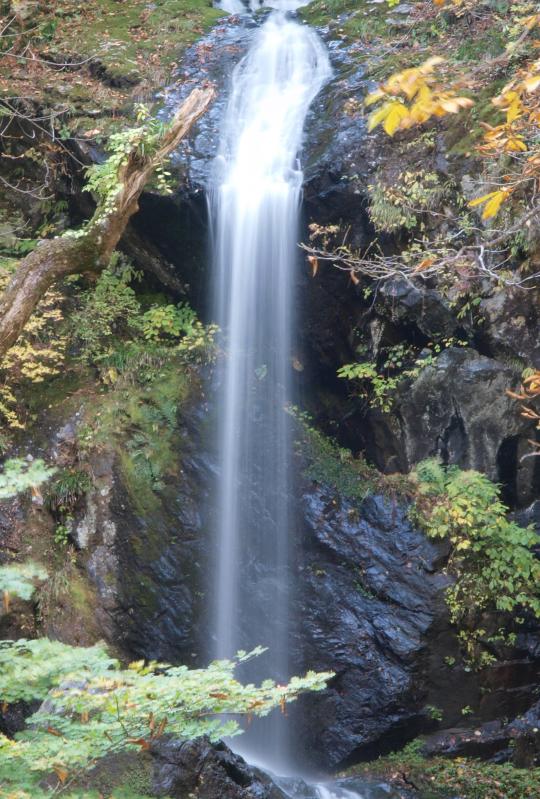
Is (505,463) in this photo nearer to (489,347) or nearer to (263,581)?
(489,347)

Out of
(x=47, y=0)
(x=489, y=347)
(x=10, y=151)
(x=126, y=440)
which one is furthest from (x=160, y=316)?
(x=47, y=0)

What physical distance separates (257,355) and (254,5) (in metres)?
7.83

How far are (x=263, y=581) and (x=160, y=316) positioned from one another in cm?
343

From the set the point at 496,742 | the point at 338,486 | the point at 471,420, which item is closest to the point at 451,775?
the point at 496,742

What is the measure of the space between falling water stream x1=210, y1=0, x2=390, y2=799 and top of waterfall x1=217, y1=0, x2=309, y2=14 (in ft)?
10.8

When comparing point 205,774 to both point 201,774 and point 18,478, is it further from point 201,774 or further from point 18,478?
point 18,478

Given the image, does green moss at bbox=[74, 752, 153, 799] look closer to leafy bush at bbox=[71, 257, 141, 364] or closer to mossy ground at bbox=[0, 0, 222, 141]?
leafy bush at bbox=[71, 257, 141, 364]

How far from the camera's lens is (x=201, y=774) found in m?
4.79

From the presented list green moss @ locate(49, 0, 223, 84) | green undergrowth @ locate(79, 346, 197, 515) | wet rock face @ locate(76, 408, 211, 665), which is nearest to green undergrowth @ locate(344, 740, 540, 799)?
wet rock face @ locate(76, 408, 211, 665)

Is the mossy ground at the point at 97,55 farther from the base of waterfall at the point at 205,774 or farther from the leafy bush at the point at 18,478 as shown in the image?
the base of waterfall at the point at 205,774

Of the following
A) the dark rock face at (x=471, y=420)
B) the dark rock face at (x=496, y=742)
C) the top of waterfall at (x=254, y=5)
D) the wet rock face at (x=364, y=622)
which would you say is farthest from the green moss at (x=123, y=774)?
the top of waterfall at (x=254, y=5)

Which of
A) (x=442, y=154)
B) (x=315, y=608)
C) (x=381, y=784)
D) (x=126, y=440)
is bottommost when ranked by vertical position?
(x=381, y=784)

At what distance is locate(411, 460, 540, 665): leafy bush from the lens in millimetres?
6609

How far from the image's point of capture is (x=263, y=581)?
23.0ft
